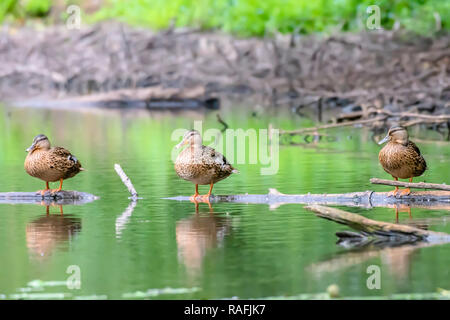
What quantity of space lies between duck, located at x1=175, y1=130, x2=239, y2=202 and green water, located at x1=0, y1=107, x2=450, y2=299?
0.89ft

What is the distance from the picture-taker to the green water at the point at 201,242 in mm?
6871

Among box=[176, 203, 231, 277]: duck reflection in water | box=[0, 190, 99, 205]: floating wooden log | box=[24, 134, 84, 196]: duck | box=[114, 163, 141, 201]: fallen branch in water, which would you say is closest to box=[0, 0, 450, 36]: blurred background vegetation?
box=[114, 163, 141, 201]: fallen branch in water

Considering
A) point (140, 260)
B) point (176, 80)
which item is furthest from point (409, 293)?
point (176, 80)

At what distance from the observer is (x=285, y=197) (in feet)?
31.8

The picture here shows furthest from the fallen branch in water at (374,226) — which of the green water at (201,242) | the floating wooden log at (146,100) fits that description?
the floating wooden log at (146,100)

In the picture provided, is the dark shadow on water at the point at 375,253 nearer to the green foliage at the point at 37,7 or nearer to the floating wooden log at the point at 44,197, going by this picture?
the floating wooden log at the point at 44,197

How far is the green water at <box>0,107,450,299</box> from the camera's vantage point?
22.5 feet

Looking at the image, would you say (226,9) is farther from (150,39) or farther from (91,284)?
(91,284)

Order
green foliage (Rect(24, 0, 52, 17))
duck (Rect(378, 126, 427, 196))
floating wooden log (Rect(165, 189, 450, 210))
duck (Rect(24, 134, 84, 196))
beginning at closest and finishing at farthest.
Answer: floating wooden log (Rect(165, 189, 450, 210)) → duck (Rect(378, 126, 427, 196)) → duck (Rect(24, 134, 84, 196)) → green foliage (Rect(24, 0, 52, 17))

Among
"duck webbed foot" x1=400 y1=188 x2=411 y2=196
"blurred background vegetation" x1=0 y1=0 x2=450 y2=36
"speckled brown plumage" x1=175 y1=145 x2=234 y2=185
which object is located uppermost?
"blurred background vegetation" x1=0 y1=0 x2=450 y2=36

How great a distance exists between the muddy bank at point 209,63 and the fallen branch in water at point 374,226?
628 inches

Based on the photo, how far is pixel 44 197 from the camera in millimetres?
10328

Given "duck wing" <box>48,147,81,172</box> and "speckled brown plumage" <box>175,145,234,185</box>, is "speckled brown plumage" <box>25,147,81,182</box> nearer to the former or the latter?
"duck wing" <box>48,147,81,172</box>

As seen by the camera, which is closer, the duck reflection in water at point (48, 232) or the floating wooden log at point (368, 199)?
the duck reflection in water at point (48, 232)
